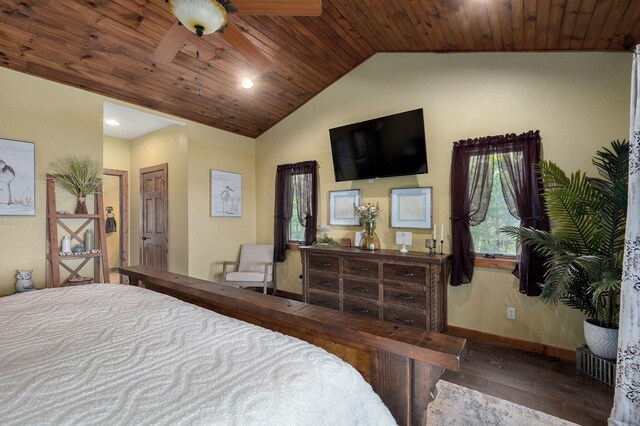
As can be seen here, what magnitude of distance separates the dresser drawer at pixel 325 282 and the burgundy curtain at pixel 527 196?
1.82 metres

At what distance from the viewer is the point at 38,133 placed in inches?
115

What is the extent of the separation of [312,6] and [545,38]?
2231 millimetres

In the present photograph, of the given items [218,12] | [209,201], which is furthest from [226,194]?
[218,12]

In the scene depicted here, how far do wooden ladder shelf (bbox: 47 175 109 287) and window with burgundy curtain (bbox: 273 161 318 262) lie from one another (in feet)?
7.18

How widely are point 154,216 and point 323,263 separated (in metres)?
3.08

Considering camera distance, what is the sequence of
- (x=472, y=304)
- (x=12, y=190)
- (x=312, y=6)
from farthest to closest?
(x=472, y=304)
(x=12, y=190)
(x=312, y=6)

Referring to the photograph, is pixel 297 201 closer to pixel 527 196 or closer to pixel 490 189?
pixel 490 189

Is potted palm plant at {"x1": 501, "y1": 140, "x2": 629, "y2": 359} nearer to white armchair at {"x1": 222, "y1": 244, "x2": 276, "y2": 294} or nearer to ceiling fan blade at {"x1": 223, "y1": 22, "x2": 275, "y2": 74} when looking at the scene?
ceiling fan blade at {"x1": 223, "y1": 22, "x2": 275, "y2": 74}

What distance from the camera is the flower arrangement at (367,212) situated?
352 cm

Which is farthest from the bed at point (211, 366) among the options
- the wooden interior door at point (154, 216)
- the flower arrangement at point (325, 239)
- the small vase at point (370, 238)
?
the wooden interior door at point (154, 216)

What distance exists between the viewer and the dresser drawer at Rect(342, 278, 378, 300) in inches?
126

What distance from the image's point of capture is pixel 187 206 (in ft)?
13.8

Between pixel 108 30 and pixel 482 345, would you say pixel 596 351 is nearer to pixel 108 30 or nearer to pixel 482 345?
pixel 482 345

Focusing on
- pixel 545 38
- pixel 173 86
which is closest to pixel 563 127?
pixel 545 38
